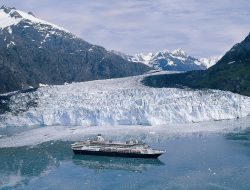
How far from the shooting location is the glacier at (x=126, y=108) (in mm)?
111250

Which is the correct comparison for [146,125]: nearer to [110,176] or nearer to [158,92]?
[158,92]

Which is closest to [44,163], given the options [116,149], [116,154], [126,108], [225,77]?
[116,149]

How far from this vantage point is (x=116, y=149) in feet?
268

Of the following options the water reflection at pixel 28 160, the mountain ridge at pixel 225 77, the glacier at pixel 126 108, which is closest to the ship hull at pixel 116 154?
the water reflection at pixel 28 160

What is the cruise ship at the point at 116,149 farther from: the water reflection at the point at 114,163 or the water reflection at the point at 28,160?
the water reflection at the point at 28,160

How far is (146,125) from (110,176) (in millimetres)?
44497

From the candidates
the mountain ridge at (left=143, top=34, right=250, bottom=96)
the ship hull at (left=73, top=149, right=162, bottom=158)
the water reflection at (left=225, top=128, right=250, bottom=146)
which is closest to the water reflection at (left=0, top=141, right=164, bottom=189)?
the ship hull at (left=73, top=149, right=162, bottom=158)

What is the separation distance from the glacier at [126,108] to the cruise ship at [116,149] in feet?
85.6

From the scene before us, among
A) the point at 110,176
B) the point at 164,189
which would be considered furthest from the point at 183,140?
the point at 164,189

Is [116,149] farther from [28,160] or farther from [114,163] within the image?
[28,160]

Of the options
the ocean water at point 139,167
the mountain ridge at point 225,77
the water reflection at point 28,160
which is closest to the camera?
the ocean water at point 139,167

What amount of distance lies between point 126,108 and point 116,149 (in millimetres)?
31306

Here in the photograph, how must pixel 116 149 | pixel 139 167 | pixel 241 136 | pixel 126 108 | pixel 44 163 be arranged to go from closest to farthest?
1. pixel 139 167
2. pixel 44 163
3. pixel 116 149
4. pixel 241 136
5. pixel 126 108

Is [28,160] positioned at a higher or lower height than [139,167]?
higher
